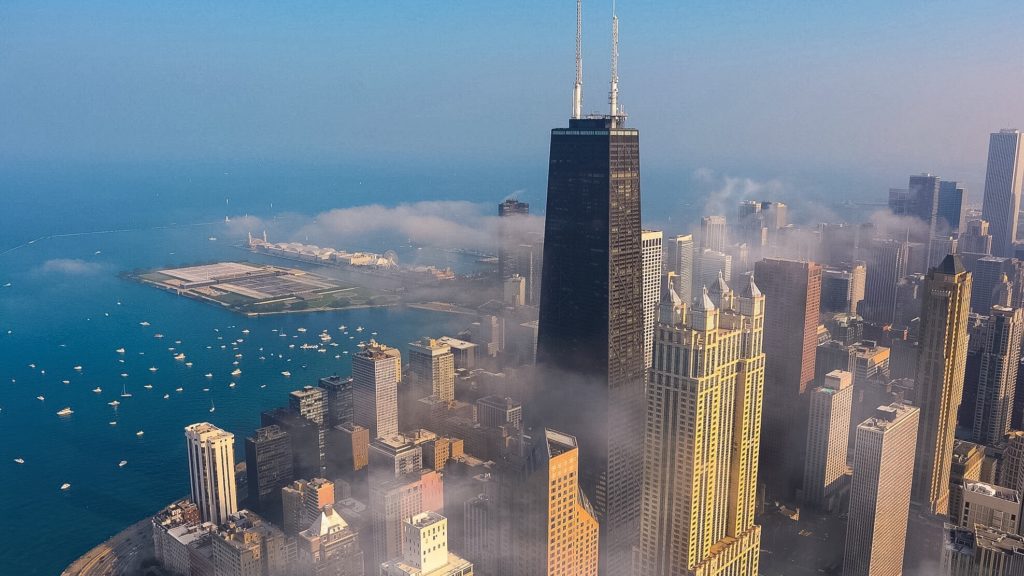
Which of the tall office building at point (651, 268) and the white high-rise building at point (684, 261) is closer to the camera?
the tall office building at point (651, 268)

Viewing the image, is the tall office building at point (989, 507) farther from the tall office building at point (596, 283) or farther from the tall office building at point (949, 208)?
the tall office building at point (949, 208)

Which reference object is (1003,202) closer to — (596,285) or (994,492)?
(994,492)

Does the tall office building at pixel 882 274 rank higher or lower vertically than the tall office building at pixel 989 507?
higher

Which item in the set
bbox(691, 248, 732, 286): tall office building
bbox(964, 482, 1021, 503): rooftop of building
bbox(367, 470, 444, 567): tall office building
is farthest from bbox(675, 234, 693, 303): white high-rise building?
bbox(367, 470, 444, 567): tall office building

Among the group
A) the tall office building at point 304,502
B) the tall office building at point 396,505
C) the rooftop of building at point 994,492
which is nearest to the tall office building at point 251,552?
the tall office building at point 304,502

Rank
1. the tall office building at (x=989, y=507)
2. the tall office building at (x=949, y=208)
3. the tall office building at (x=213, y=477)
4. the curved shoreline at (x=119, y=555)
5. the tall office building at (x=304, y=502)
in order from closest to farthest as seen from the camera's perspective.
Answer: the tall office building at (x=989, y=507) → the curved shoreline at (x=119, y=555) → the tall office building at (x=304, y=502) → the tall office building at (x=213, y=477) → the tall office building at (x=949, y=208)

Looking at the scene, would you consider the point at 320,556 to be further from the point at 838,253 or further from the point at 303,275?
the point at 303,275

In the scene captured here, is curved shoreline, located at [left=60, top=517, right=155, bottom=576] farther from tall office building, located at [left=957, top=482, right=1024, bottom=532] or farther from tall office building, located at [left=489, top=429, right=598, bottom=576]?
tall office building, located at [left=957, top=482, right=1024, bottom=532]
